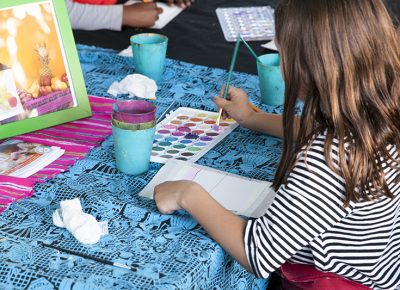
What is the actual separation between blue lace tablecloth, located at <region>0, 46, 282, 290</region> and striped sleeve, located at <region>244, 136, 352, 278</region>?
9 centimetres

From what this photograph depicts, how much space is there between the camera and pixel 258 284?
1.22m

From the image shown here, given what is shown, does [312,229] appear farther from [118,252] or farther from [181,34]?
[181,34]

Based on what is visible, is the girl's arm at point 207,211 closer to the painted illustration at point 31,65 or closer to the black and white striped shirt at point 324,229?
the black and white striped shirt at point 324,229

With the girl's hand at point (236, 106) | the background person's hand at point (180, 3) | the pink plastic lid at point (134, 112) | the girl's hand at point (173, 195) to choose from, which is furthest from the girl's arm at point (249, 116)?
the background person's hand at point (180, 3)

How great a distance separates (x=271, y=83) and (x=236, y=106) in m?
0.15

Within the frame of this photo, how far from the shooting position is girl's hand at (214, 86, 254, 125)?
1.41 meters

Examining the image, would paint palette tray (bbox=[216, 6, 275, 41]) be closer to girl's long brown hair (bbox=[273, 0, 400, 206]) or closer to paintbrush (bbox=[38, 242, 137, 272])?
girl's long brown hair (bbox=[273, 0, 400, 206])

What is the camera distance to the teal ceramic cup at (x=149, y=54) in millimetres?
1601

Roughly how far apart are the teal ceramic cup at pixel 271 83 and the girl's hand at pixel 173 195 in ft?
1.67

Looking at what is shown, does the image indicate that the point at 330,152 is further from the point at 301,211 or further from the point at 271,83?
the point at 271,83

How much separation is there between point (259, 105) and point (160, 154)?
37 cm

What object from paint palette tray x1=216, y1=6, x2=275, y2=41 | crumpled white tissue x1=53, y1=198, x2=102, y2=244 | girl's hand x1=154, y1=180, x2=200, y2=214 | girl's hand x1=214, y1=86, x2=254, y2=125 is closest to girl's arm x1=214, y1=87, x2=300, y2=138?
girl's hand x1=214, y1=86, x2=254, y2=125

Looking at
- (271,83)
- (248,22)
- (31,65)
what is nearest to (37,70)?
(31,65)

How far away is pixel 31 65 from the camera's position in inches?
52.8
